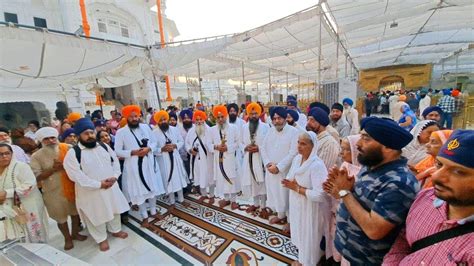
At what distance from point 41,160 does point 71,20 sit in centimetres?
1249

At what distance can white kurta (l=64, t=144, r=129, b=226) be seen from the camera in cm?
241

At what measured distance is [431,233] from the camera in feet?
2.92

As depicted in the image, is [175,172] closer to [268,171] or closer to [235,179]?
[235,179]

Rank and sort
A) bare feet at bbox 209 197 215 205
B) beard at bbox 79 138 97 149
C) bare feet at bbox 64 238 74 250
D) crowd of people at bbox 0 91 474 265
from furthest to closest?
bare feet at bbox 209 197 215 205, bare feet at bbox 64 238 74 250, beard at bbox 79 138 97 149, crowd of people at bbox 0 91 474 265

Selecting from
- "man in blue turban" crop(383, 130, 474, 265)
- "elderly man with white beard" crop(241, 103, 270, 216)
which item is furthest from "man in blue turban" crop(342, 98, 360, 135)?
"man in blue turban" crop(383, 130, 474, 265)

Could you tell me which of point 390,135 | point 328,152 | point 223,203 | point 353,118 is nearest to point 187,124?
point 223,203

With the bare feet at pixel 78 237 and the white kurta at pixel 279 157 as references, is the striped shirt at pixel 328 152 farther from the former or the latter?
the bare feet at pixel 78 237

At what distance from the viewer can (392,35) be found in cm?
847

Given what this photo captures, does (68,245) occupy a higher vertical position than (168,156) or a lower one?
lower

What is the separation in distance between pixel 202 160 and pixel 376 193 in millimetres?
2754

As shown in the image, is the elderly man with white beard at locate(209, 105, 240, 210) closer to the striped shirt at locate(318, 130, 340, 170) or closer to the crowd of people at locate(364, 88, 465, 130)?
the striped shirt at locate(318, 130, 340, 170)

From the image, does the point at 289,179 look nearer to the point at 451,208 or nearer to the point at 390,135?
the point at 390,135

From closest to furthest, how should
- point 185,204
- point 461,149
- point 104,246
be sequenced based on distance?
point 461,149, point 104,246, point 185,204

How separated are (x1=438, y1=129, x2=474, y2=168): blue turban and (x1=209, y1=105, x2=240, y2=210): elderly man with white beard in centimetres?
263
